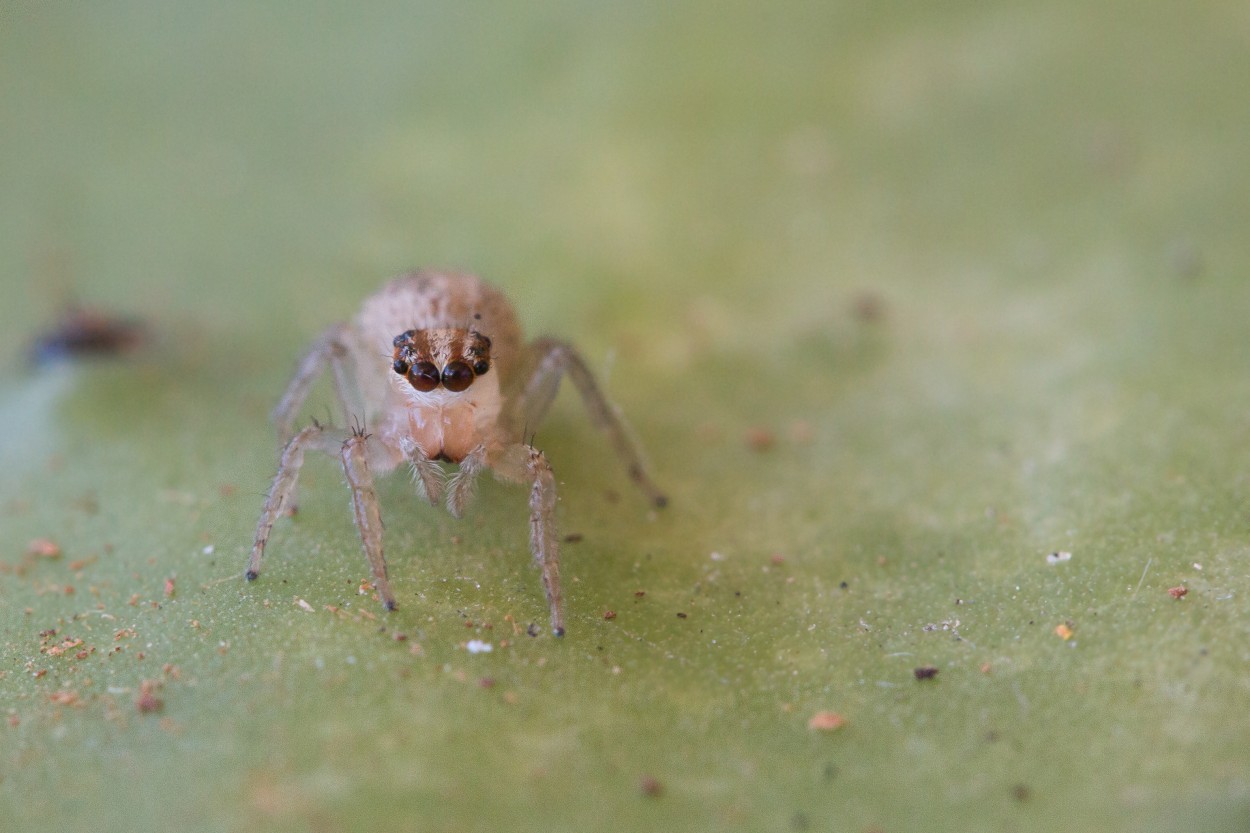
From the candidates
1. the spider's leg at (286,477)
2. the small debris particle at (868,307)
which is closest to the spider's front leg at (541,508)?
the spider's leg at (286,477)

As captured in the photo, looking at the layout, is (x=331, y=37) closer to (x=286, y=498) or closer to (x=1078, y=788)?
(x=286, y=498)

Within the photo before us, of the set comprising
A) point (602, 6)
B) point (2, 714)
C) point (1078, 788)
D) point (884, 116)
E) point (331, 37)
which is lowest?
point (1078, 788)

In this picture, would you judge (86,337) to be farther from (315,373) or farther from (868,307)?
(868,307)

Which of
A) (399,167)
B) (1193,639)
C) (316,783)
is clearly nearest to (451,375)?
(316,783)

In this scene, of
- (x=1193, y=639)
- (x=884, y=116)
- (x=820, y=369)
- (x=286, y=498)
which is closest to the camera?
(x=1193, y=639)

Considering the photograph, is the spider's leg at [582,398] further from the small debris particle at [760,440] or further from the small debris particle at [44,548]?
the small debris particle at [44,548]

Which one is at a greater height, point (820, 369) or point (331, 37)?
point (331, 37)

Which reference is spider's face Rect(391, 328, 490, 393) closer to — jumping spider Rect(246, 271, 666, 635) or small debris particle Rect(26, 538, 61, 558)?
jumping spider Rect(246, 271, 666, 635)
